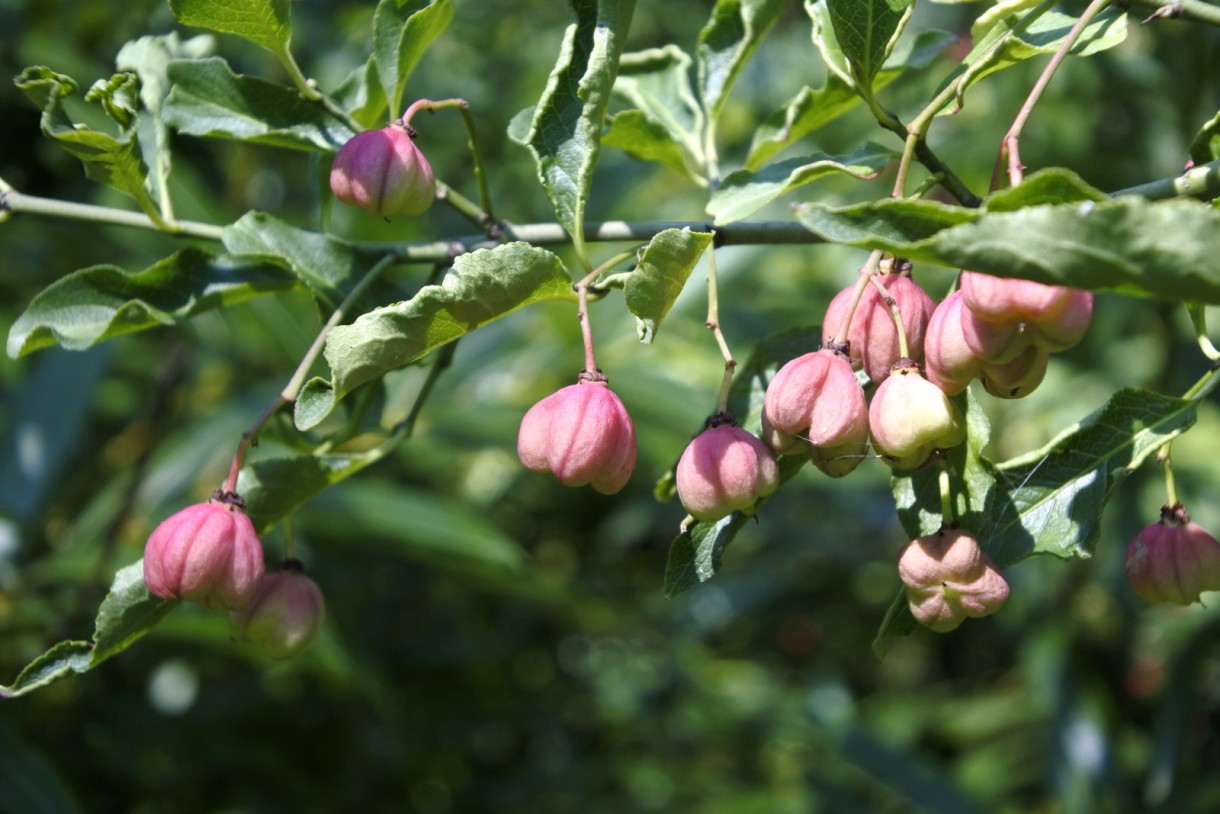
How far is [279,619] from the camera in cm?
133

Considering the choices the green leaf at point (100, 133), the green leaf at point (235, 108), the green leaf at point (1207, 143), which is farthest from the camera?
the green leaf at point (235, 108)

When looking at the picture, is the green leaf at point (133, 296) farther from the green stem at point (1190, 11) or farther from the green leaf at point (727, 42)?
the green stem at point (1190, 11)

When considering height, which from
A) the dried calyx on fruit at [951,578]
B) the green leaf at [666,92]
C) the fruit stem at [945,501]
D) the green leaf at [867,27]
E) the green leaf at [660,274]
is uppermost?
the green leaf at [867,27]

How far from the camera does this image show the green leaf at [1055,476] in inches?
41.6

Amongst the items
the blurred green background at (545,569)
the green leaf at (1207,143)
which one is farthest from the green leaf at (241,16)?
the blurred green background at (545,569)

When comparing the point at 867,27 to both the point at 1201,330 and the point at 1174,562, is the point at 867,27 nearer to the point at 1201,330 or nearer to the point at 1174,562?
the point at 1201,330

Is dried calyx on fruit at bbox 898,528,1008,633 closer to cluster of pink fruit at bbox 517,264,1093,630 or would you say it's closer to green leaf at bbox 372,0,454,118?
cluster of pink fruit at bbox 517,264,1093,630

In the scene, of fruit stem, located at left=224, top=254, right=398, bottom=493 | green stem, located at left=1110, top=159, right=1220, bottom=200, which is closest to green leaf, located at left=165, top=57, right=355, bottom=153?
fruit stem, located at left=224, top=254, right=398, bottom=493

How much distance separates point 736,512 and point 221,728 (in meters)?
1.73

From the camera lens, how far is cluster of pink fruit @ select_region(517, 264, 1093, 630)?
38.4 inches

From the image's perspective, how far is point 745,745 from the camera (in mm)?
3398

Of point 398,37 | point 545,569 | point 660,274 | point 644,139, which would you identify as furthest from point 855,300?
point 545,569

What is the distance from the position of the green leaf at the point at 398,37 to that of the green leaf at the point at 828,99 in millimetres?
340

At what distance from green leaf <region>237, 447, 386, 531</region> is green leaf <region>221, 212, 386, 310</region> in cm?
15
